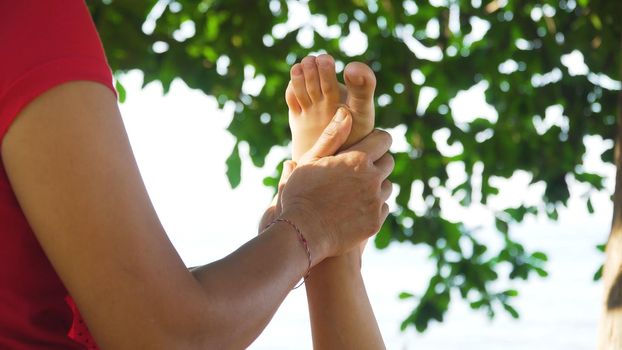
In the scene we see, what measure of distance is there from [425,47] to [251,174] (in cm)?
80

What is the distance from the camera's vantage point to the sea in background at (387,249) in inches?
143

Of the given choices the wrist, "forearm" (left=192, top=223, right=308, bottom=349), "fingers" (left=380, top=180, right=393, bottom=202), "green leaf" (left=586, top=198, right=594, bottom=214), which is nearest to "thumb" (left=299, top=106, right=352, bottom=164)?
"fingers" (left=380, top=180, right=393, bottom=202)

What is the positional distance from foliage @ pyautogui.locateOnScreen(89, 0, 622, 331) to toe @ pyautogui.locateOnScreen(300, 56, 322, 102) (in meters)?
1.23

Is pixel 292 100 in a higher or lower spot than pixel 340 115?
higher

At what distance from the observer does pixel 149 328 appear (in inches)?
38.3

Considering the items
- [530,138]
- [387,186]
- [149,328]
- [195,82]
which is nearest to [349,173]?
[387,186]

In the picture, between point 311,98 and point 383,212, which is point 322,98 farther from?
point 383,212

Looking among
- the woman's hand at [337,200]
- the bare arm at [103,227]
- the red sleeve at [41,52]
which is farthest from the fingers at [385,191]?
the red sleeve at [41,52]

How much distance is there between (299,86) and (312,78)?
35 millimetres

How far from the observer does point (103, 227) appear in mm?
935

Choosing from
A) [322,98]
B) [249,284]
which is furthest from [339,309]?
[249,284]

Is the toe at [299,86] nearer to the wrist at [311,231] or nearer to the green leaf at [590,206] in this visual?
the wrist at [311,231]

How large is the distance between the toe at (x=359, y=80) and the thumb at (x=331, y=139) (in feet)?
0.16

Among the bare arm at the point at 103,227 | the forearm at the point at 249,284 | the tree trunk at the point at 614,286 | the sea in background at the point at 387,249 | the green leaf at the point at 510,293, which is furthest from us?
the green leaf at the point at 510,293
